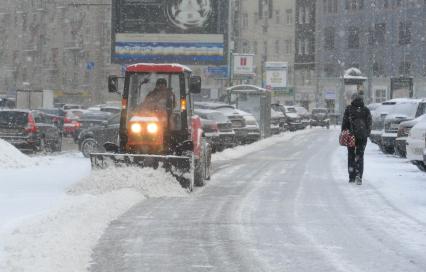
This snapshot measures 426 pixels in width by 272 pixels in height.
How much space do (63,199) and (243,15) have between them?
8999 cm

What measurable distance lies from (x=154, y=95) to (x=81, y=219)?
5361mm

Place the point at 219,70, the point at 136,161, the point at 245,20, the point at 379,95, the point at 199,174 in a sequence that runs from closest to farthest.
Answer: the point at 136,161 < the point at 199,174 < the point at 219,70 < the point at 379,95 < the point at 245,20

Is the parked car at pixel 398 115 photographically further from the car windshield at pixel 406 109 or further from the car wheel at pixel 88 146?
the car wheel at pixel 88 146

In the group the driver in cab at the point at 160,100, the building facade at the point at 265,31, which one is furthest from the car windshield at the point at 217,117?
the building facade at the point at 265,31

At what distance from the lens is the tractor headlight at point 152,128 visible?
51.0ft

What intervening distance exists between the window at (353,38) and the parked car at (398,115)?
6057cm

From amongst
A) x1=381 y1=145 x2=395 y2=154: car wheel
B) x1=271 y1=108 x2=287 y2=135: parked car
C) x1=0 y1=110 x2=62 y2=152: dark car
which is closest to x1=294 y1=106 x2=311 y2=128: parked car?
x1=271 y1=108 x2=287 y2=135: parked car

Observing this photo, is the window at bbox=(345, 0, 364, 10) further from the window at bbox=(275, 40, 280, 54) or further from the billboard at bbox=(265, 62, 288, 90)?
the billboard at bbox=(265, 62, 288, 90)

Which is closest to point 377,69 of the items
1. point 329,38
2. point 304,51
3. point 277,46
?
point 329,38

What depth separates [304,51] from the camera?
96.7 metres

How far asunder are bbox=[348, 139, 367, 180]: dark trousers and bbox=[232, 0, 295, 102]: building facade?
260ft

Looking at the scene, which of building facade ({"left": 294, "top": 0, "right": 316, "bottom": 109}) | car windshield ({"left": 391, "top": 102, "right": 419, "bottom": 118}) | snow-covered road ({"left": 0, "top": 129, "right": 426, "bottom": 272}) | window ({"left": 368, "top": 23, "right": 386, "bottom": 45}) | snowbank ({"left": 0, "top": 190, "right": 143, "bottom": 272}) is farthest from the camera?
building facade ({"left": 294, "top": 0, "right": 316, "bottom": 109})

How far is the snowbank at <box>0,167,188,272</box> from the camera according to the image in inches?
325

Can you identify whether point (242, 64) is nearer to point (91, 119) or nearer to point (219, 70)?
point (219, 70)
